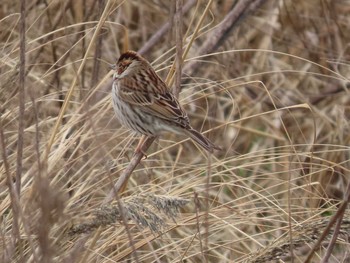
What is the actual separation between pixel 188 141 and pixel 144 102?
4.83 ft

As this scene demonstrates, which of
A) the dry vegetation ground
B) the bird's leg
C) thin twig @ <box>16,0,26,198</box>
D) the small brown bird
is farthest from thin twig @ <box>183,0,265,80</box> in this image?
thin twig @ <box>16,0,26,198</box>

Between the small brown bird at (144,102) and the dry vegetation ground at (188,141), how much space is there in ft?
0.30

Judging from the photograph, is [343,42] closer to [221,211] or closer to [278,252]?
[221,211]

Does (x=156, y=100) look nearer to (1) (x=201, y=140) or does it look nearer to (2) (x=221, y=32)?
(1) (x=201, y=140)

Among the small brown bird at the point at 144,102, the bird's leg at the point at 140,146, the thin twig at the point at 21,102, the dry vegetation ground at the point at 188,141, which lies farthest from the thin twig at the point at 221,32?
the thin twig at the point at 21,102

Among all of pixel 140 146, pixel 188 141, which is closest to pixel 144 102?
pixel 140 146

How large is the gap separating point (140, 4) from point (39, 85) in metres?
1.84

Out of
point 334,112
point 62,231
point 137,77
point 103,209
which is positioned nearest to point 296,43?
point 334,112

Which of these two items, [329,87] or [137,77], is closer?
[137,77]

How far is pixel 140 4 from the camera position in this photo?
582 centimetres

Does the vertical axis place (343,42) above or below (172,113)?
below

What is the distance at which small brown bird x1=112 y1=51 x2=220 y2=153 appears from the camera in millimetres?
3562

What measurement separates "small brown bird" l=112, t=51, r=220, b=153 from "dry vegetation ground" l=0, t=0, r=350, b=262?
3.6 inches

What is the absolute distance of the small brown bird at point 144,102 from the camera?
11.7 feet
